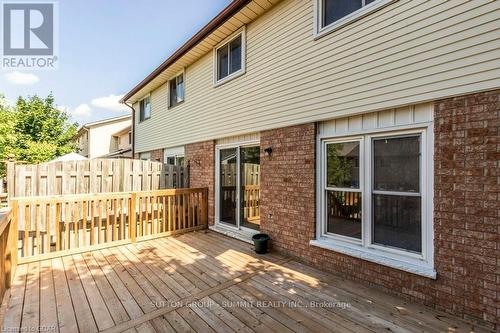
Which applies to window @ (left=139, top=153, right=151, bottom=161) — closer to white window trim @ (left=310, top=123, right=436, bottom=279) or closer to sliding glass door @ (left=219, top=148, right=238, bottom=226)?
sliding glass door @ (left=219, top=148, right=238, bottom=226)

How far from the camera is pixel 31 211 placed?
15.7 feet

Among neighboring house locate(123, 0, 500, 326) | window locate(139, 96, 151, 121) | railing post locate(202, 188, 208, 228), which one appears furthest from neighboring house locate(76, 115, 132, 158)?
neighboring house locate(123, 0, 500, 326)

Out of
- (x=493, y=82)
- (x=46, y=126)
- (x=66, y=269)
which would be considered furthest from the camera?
(x=46, y=126)

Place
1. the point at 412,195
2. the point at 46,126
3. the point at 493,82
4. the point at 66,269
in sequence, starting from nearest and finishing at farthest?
1. the point at 493,82
2. the point at 412,195
3. the point at 66,269
4. the point at 46,126

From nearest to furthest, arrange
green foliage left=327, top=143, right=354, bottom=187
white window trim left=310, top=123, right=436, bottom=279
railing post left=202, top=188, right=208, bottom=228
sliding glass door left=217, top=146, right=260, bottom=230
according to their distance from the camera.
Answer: white window trim left=310, top=123, right=436, bottom=279 < green foliage left=327, top=143, right=354, bottom=187 < sliding glass door left=217, top=146, right=260, bottom=230 < railing post left=202, top=188, right=208, bottom=228

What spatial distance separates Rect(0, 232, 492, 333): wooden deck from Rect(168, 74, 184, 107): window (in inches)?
240

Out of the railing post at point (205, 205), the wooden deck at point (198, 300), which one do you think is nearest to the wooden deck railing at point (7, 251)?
the wooden deck at point (198, 300)

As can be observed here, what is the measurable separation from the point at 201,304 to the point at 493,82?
424 centimetres

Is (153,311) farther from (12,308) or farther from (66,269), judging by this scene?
(66,269)

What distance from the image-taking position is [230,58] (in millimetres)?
6770

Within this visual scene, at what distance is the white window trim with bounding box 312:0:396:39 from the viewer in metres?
3.69

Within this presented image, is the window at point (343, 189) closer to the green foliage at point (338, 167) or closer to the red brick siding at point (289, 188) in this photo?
the green foliage at point (338, 167)

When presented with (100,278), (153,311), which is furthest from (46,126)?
(153,311)

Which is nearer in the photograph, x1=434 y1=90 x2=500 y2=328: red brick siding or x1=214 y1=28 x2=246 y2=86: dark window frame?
x1=434 y1=90 x2=500 y2=328: red brick siding
